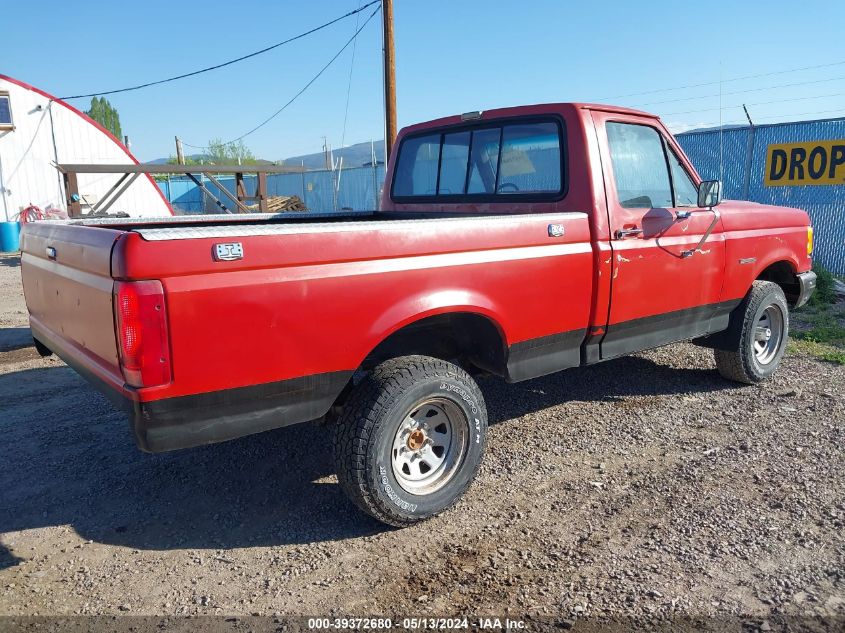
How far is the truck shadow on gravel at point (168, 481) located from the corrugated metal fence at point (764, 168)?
7.71 metres

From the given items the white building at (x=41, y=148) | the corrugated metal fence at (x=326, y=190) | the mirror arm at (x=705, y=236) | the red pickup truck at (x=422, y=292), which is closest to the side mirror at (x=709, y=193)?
the red pickup truck at (x=422, y=292)

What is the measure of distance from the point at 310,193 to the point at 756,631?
27.6 metres

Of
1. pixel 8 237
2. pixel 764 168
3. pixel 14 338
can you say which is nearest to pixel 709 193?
pixel 14 338

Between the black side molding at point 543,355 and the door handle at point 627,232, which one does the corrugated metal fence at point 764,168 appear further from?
the black side molding at point 543,355

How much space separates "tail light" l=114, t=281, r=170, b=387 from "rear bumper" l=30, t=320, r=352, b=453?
4.1 inches

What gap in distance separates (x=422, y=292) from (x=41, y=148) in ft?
67.0

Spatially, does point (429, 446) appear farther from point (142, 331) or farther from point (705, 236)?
point (705, 236)

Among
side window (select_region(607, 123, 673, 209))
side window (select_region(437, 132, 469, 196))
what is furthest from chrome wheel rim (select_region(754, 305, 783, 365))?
side window (select_region(437, 132, 469, 196))

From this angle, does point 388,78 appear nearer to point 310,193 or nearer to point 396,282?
point 396,282

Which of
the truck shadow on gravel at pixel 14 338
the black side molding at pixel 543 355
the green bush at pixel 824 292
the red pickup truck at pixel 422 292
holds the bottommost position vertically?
the green bush at pixel 824 292

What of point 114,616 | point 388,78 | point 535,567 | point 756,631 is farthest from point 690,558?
point 388,78

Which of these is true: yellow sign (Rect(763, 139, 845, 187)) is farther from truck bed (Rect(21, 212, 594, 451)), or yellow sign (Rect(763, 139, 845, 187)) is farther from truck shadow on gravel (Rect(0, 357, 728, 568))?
truck bed (Rect(21, 212, 594, 451))

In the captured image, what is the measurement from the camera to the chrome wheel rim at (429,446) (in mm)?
3393

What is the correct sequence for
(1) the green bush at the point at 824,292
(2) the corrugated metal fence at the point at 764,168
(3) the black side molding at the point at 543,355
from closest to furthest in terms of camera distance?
(3) the black side molding at the point at 543,355 → (1) the green bush at the point at 824,292 → (2) the corrugated metal fence at the point at 764,168
